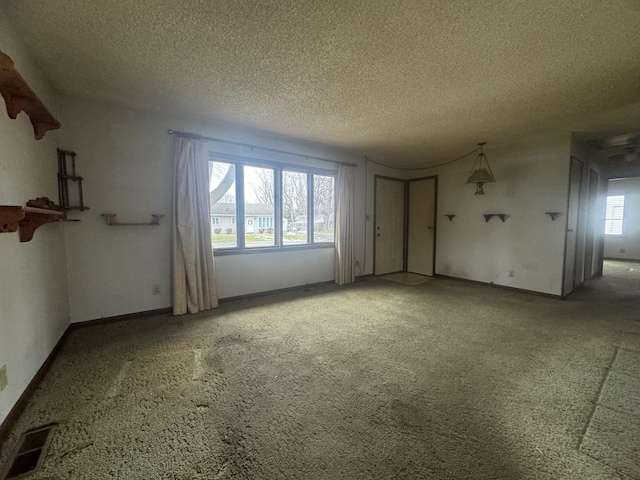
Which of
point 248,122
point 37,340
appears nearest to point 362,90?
point 248,122

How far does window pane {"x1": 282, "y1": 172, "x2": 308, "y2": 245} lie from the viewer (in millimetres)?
4262

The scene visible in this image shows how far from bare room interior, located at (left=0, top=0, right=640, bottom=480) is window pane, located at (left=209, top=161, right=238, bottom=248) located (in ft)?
0.10

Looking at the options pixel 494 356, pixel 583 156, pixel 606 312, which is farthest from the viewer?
pixel 583 156

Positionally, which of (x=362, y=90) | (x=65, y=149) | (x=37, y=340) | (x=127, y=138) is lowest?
(x=37, y=340)

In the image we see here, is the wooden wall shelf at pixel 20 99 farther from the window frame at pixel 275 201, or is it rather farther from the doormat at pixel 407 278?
the doormat at pixel 407 278

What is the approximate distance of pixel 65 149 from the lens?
104 inches

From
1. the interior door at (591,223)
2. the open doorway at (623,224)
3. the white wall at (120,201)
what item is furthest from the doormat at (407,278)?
the open doorway at (623,224)

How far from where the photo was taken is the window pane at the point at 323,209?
15.2ft

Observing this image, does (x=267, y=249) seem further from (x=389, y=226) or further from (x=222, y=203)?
(x=389, y=226)

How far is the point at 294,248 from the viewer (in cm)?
431

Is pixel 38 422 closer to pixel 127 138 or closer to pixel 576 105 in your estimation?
pixel 127 138

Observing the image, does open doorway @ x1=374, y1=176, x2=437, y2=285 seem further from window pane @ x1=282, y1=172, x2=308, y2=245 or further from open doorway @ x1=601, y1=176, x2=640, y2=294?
open doorway @ x1=601, y1=176, x2=640, y2=294

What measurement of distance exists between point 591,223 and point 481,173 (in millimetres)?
2836

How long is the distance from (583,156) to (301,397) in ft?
18.3
